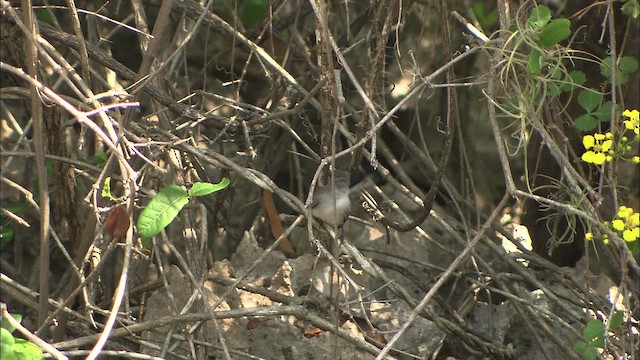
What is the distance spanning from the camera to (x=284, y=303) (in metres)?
3.11

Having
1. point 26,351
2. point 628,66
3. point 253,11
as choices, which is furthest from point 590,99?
point 26,351

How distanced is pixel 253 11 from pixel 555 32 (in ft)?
6.09

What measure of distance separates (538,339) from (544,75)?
92 centimetres

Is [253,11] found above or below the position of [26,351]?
above

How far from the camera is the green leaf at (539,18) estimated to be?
268 centimetres

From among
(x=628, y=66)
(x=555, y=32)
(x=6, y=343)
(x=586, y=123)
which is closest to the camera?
(x=6, y=343)

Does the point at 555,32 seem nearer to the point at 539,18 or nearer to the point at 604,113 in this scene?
the point at 539,18

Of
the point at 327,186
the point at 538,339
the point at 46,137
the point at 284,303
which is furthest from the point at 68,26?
the point at 538,339

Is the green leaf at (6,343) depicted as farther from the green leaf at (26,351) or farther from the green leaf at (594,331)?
the green leaf at (594,331)

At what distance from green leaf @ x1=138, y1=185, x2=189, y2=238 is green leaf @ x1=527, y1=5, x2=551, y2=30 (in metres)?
1.15

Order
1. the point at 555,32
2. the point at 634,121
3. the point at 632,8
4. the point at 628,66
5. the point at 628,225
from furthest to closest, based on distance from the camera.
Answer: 1. the point at 628,66
2. the point at 632,8
3. the point at 555,32
4. the point at 634,121
5. the point at 628,225

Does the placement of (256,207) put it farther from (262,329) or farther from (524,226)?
(524,226)

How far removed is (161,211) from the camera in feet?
7.92

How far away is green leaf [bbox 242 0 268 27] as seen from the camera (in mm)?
4184
